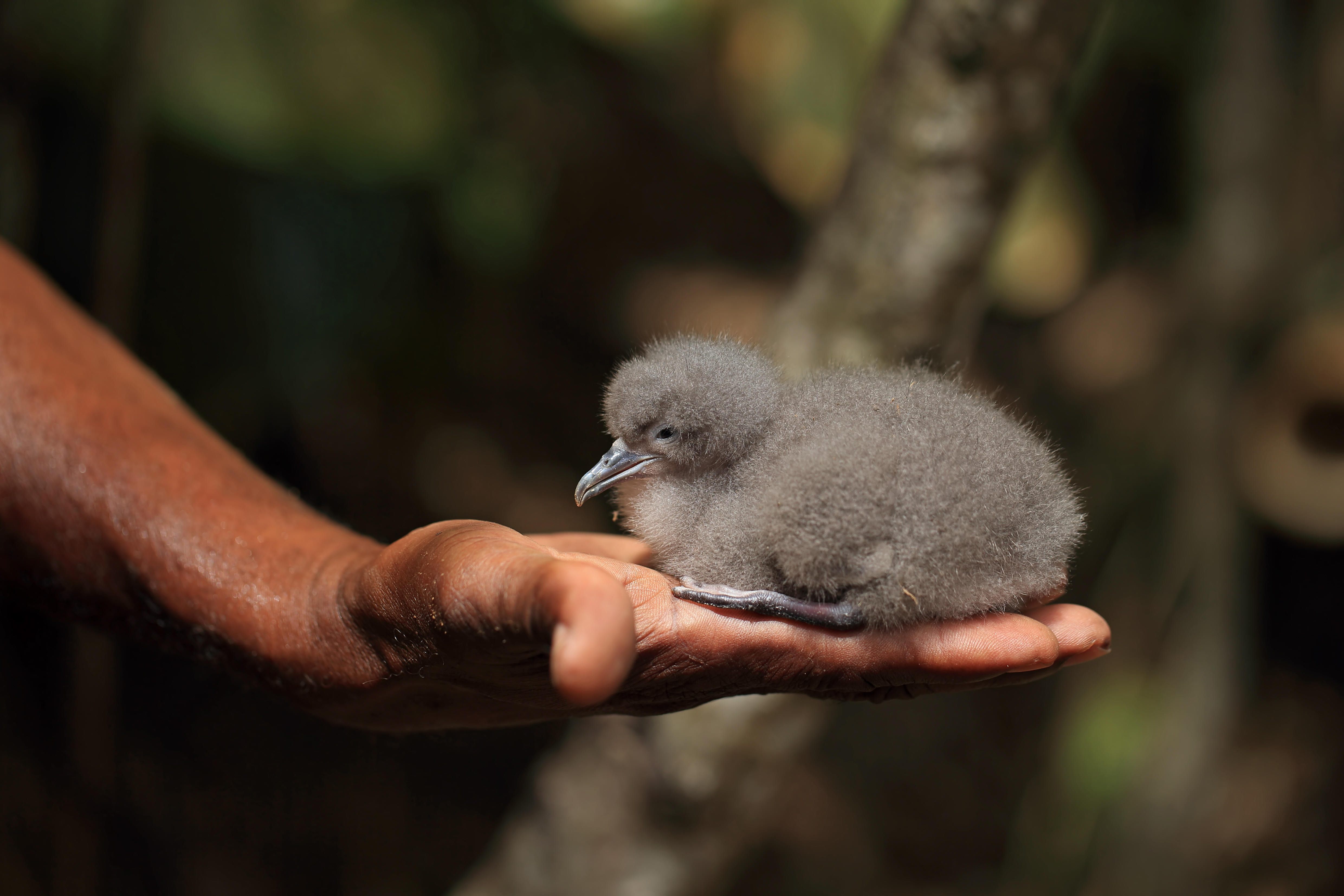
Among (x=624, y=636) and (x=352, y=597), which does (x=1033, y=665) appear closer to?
(x=624, y=636)

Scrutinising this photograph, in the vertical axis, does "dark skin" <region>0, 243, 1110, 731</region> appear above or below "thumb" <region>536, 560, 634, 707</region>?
below

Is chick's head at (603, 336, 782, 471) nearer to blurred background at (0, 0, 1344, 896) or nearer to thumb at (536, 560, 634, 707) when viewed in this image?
thumb at (536, 560, 634, 707)

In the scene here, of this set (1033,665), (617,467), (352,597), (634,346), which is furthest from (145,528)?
(634,346)

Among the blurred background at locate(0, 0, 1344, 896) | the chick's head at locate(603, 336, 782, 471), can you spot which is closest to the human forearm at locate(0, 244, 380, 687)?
the chick's head at locate(603, 336, 782, 471)

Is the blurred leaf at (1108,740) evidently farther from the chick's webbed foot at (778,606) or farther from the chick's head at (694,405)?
the chick's webbed foot at (778,606)

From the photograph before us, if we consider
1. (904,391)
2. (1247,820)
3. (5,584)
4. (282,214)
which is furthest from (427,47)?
(1247,820)

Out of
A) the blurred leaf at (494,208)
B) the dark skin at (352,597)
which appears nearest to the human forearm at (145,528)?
the dark skin at (352,597)
